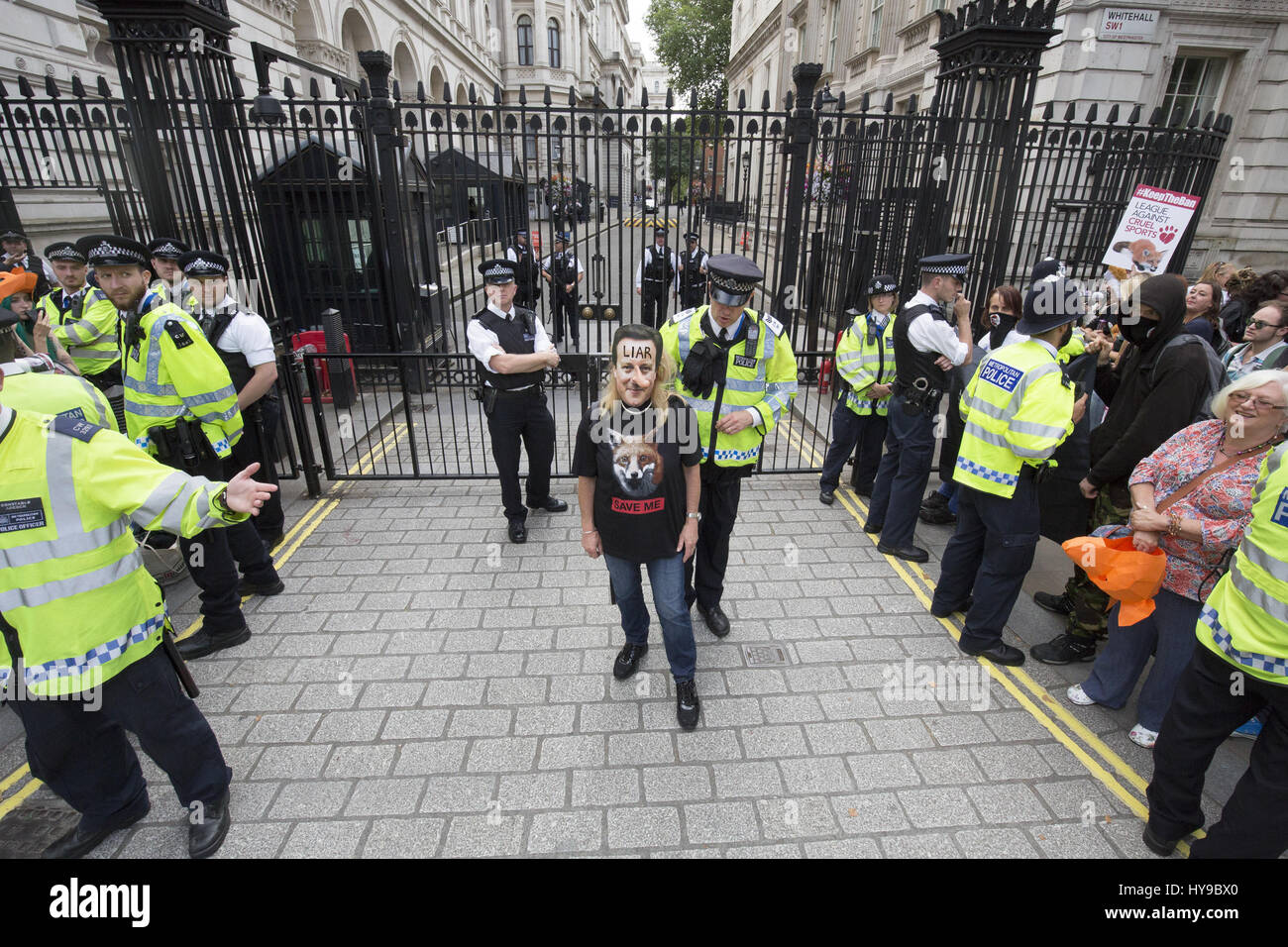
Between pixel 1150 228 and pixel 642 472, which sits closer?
pixel 642 472

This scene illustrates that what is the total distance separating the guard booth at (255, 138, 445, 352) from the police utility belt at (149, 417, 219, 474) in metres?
2.86

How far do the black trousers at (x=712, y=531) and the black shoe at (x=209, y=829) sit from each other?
2.45 m

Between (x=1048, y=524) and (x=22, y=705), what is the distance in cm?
560

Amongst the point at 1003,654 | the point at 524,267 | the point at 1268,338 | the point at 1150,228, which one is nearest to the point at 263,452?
the point at 524,267

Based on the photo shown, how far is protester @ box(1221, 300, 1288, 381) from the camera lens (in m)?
3.89

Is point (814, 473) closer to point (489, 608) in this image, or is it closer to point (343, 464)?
point (489, 608)

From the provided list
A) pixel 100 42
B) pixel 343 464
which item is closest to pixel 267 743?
pixel 343 464

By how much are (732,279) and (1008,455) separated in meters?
1.87

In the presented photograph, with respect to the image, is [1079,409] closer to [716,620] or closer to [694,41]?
[716,620]

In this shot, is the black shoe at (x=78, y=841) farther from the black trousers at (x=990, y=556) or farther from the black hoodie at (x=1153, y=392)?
the black hoodie at (x=1153, y=392)

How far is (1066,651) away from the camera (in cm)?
389

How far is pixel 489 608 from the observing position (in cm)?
435

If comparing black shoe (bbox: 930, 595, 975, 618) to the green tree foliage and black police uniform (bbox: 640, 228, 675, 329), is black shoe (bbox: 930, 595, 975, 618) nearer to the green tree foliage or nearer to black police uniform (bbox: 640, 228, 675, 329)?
black police uniform (bbox: 640, 228, 675, 329)

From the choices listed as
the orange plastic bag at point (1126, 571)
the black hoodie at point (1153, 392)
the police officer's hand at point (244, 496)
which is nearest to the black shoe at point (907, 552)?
the black hoodie at point (1153, 392)
